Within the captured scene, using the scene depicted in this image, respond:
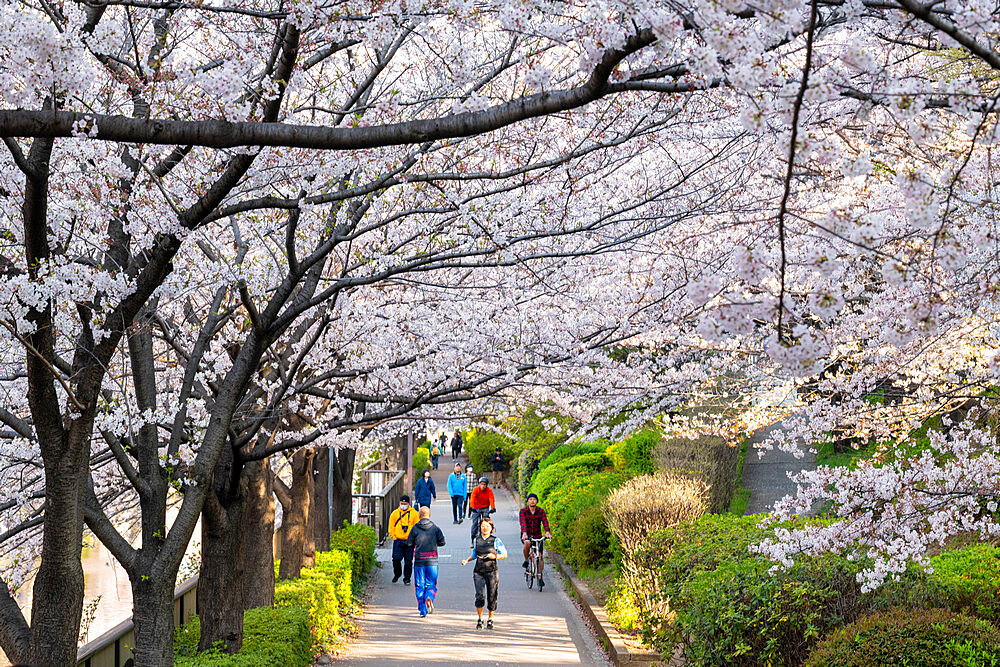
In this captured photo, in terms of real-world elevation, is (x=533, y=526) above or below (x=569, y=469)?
below

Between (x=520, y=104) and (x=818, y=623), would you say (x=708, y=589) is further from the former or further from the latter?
(x=520, y=104)

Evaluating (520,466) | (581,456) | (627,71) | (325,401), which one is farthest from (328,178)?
(520,466)

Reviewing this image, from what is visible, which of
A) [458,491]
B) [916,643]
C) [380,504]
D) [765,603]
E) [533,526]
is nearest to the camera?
[916,643]

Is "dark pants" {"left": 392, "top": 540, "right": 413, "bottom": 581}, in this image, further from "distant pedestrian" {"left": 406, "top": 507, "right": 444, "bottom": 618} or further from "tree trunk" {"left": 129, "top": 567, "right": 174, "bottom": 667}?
"tree trunk" {"left": 129, "top": 567, "right": 174, "bottom": 667}

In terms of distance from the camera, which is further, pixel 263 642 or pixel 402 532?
pixel 402 532

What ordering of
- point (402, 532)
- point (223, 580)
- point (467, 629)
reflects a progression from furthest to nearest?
point (402, 532) < point (467, 629) < point (223, 580)

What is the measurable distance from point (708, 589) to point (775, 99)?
5543mm

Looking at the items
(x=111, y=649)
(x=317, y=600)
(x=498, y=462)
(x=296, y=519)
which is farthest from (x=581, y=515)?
(x=498, y=462)

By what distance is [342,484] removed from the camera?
19062mm

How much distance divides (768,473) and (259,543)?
36.6 feet

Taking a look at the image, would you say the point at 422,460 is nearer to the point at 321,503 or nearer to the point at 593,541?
the point at 593,541

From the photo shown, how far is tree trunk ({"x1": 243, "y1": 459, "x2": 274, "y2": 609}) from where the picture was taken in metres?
10.5

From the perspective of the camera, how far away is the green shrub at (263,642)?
8.20m

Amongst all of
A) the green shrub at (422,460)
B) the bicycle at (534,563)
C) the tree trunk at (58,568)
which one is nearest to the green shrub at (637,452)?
the bicycle at (534,563)
